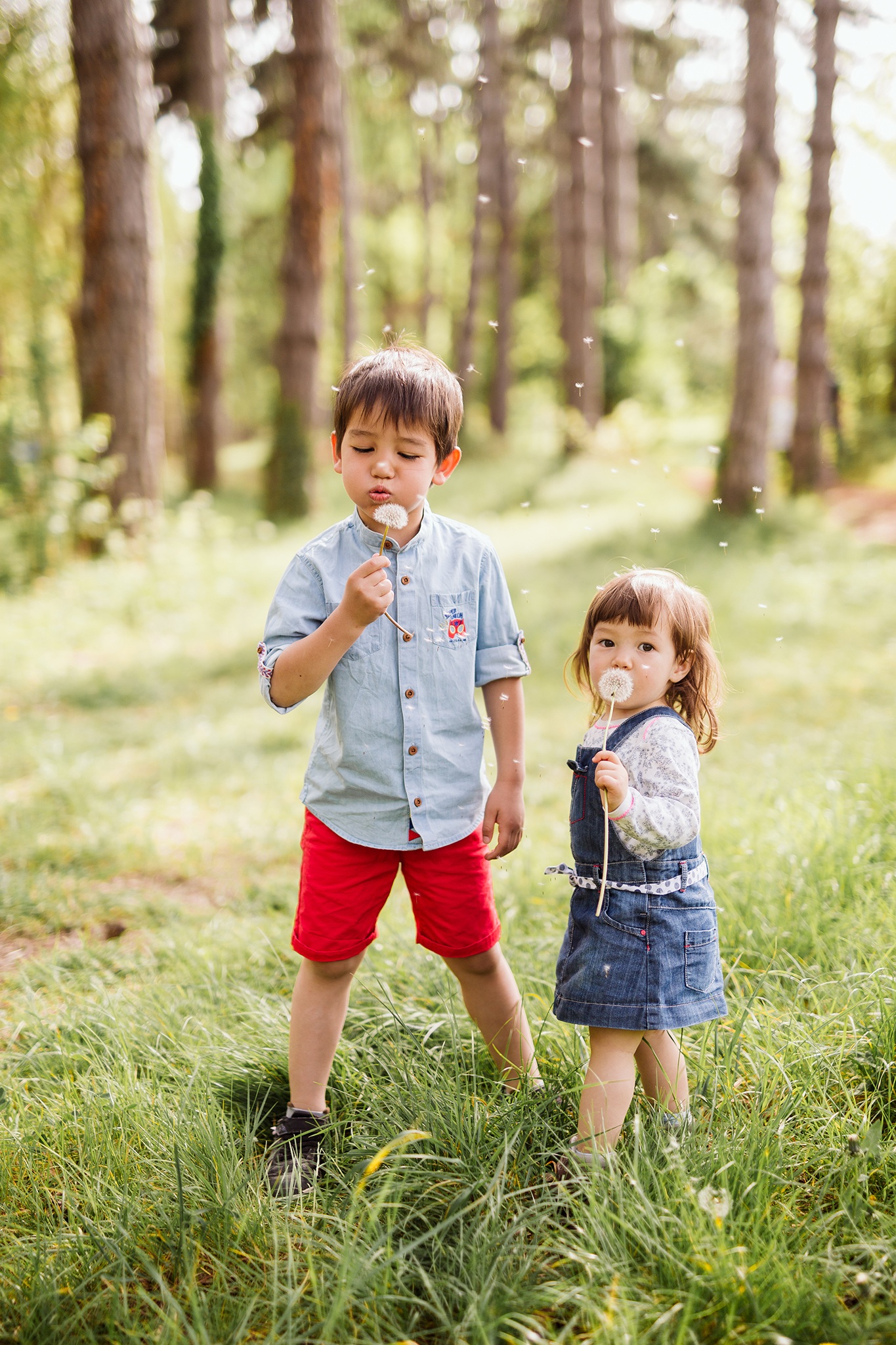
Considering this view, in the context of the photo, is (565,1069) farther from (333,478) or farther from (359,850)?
(333,478)

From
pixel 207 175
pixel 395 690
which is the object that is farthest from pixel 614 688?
pixel 207 175

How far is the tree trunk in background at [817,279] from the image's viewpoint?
10.8 meters

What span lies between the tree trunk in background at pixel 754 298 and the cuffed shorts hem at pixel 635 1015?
29.3ft

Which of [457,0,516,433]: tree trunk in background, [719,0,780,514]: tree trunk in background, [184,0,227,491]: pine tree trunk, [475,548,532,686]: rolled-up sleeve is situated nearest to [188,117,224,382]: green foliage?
[184,0,227,491]: pine tree trunk

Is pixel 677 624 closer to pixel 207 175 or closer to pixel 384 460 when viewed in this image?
pixel 384 460

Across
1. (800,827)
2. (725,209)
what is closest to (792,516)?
(800,827)

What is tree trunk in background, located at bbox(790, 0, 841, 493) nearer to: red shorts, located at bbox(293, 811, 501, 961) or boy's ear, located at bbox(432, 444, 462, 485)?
boy's ear, located at bbox(432, 444, 462, 485)

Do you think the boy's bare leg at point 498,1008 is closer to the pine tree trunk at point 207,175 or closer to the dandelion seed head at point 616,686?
the dandelion seed head at point 616,686

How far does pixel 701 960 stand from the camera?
6.43 ft

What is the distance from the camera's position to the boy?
2.08 meters

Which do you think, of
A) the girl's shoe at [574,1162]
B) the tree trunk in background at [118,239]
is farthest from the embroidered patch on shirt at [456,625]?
the tree trunk in background at [118,239]

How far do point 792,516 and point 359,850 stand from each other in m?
9.09

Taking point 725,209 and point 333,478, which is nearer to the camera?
point 333,478

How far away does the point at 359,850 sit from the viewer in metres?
2.13
